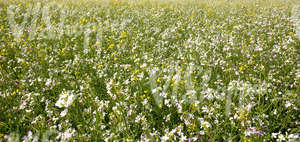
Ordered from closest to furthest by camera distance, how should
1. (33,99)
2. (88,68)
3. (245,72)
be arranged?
1. (33,99)
2. (245,72)
3. (88,68)

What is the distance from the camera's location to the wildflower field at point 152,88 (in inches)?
113

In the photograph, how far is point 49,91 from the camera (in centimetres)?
446

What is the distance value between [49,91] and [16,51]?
2.67 metres

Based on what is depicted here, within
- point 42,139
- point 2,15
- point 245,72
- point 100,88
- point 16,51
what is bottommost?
point 42,139

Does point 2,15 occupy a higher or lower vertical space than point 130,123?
higher

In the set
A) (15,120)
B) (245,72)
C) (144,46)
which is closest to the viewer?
(15,120)

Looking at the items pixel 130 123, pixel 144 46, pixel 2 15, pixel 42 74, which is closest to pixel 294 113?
pixel 130 123

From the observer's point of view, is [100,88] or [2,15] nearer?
[100,88]

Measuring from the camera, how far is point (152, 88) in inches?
151

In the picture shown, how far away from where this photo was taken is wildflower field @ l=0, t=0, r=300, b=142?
2.87 metres

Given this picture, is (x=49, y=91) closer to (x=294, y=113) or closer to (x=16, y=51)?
(x=16, y=51)

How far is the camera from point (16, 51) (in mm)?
6207

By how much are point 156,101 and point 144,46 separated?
9.48 ft

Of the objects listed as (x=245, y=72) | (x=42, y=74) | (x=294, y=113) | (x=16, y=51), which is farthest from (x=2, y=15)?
(x=294, y=113)
